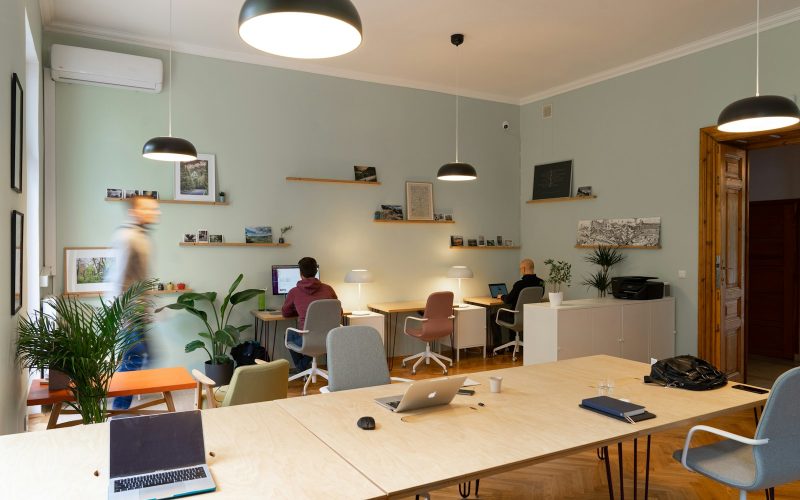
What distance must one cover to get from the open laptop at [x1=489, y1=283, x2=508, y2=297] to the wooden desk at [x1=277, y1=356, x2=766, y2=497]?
4.51 meters

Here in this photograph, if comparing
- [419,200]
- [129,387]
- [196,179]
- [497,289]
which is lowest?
[129,387]

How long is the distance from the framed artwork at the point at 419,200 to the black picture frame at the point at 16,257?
438cm

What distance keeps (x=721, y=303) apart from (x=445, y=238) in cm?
323

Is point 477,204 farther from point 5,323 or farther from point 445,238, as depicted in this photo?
point 5,323

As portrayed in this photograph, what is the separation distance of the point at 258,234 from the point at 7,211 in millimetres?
3233

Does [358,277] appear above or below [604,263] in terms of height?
below

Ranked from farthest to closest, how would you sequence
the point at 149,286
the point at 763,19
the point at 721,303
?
1. the point at 721,303
2. the point at 763,19
3. the point at 149,286

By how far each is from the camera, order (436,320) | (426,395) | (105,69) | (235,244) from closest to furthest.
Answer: (426,395) < (105,69) < (235,244) < (436,320)

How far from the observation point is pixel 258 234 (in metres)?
6.19

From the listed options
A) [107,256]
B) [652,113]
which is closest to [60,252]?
[107,256]

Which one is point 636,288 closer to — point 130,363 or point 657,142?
point 657,142

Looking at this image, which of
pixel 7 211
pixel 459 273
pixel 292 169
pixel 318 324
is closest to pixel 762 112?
pixel 318 324

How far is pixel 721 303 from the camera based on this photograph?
577 centimetres

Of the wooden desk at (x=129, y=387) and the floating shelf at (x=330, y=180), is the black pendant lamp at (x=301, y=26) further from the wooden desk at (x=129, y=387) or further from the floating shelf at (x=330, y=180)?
the floating shelf at (x=330, y=180)
